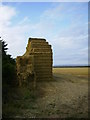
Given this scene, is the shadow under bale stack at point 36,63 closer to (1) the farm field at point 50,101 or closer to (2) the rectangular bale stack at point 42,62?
(2) the rectangular bale stack at point 42,62

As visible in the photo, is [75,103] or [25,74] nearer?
[75,103]

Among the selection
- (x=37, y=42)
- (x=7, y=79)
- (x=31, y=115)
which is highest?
(x=37, y=42)

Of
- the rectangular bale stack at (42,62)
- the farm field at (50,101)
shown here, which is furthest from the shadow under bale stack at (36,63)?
the farm field at (50,101)

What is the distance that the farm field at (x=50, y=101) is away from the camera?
41.3 ft

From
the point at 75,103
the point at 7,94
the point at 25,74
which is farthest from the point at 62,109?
the point at 25,74

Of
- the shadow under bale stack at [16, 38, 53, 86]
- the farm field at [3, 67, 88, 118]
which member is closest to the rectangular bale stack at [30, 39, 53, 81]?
the shadow under bale stack at [16, 38, 53, 86]

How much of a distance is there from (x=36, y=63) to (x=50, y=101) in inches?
206

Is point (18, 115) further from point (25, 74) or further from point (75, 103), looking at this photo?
Result: point (25, 74)

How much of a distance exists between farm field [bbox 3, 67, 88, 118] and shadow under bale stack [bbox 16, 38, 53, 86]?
70 cm

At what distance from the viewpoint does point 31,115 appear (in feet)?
40.7

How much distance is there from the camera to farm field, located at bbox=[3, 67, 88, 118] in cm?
1260

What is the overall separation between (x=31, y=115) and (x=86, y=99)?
4.49 m

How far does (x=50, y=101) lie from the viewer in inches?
606

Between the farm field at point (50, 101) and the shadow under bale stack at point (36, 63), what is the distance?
0.70 m
